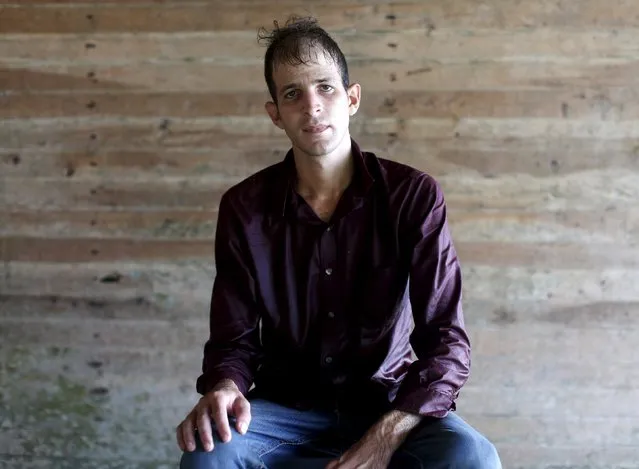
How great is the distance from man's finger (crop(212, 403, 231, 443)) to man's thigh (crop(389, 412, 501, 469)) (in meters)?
0.35

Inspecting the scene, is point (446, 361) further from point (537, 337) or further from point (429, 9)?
point (429, 9)

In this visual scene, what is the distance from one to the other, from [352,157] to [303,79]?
0.76ft

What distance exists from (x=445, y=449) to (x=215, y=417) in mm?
470

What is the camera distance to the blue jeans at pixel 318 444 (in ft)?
4.39

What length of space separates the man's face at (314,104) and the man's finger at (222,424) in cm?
62

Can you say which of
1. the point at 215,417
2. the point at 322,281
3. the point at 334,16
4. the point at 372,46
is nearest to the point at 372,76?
the point at 372,46

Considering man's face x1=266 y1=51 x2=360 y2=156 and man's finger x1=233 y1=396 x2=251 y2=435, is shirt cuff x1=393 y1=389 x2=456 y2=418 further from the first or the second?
man's face x1=266 y1=51 x2=360 y2=156

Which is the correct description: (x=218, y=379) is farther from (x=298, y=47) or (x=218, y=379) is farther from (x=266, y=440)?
(x=298, y=47)

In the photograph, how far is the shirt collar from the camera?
5.30 ft

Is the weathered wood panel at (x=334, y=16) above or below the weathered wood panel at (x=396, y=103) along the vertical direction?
above

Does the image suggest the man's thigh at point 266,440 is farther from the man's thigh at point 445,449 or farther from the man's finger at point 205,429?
the man's thigh at point 445,449

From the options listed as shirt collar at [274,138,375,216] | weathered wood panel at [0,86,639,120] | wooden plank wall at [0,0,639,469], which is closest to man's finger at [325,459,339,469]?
shirt collar at [274,138,375,216]

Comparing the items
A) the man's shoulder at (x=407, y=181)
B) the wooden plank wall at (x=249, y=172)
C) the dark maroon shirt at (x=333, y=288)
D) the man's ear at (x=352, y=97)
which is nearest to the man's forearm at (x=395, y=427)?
the dark maroon shirt at (x=333, y=288)

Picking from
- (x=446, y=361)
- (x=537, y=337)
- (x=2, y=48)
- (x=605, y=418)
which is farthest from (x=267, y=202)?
(x=605, y=418)
